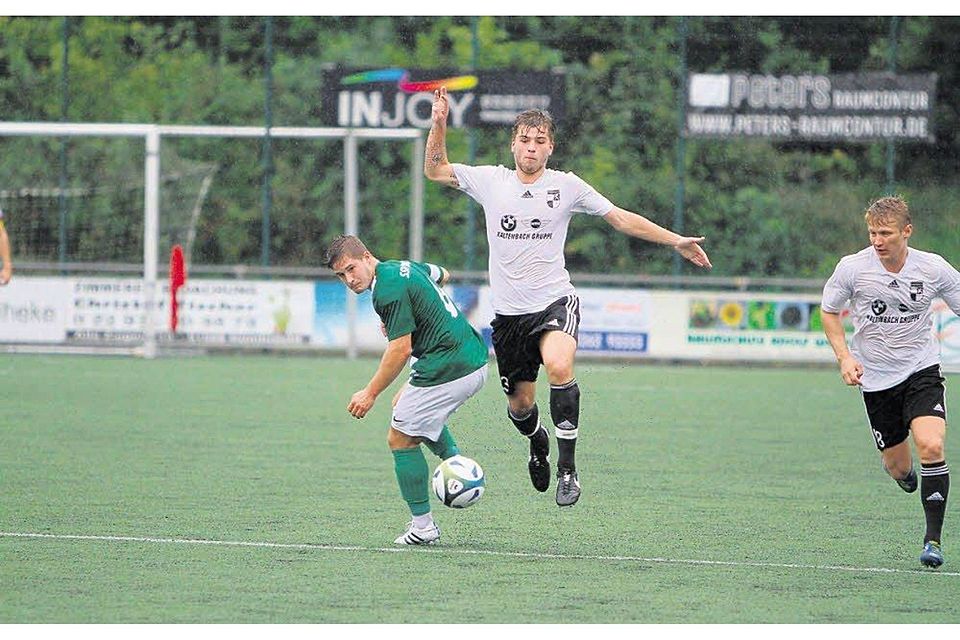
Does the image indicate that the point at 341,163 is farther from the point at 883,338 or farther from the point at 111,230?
the point at 883,338

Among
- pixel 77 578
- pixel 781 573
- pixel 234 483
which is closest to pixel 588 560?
pixel 781 573

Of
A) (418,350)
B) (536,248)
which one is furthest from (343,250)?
(536,248)

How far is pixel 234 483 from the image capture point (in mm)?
11023

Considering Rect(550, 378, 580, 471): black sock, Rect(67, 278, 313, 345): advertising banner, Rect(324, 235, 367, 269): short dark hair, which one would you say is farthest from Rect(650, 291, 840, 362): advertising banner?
Rect(324, 235, 367, 269): short dark hair

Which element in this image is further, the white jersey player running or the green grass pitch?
the white jersey player running

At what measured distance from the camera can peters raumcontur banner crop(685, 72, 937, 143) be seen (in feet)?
79.0

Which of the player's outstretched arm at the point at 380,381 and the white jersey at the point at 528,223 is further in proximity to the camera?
the white jersey at the point at 528,223

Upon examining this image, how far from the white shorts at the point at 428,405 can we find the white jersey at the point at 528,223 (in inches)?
42.1

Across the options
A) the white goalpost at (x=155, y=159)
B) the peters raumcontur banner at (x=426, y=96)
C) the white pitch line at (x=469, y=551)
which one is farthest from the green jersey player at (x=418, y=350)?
the peters raumcontur banner at (x=426, y=96)

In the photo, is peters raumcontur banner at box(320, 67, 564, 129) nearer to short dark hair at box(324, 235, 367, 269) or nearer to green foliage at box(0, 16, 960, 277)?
green foliage at box(0, 16, 960, 277)

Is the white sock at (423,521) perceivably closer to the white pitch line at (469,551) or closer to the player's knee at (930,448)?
the white pitch line at (469,551)

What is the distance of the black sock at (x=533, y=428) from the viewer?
9781 mm

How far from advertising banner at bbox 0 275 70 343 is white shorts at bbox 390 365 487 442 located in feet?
49.5

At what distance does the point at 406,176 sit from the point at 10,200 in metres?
6.43
